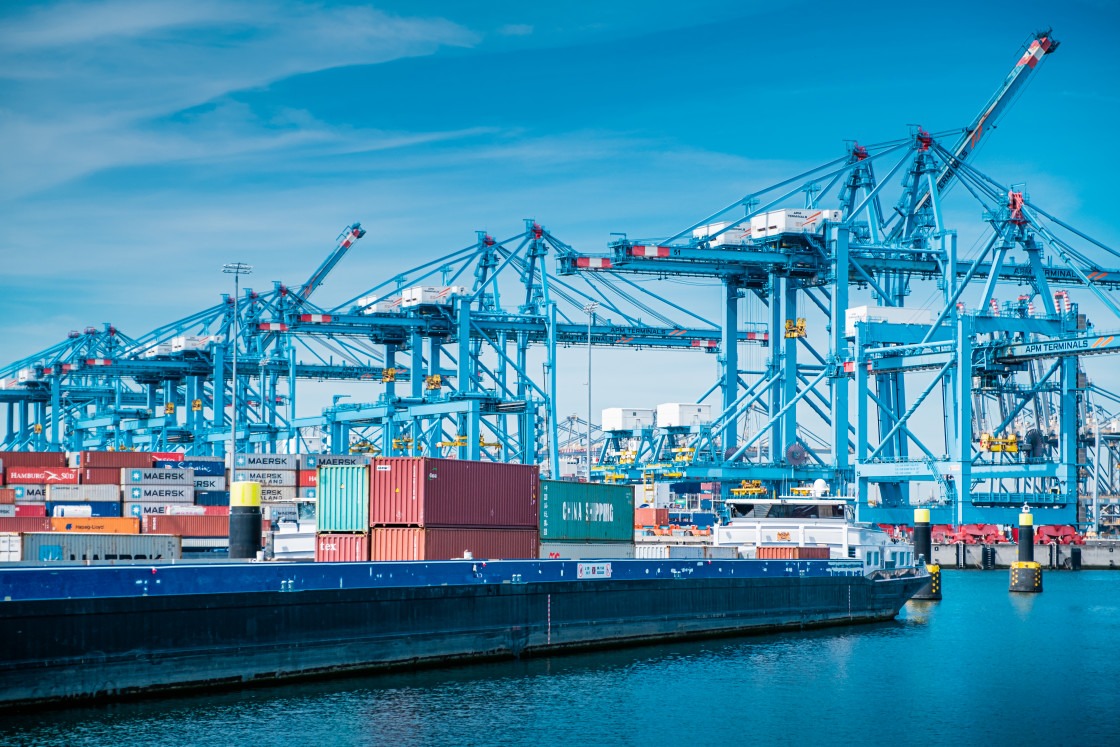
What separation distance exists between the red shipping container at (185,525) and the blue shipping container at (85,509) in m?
1.94

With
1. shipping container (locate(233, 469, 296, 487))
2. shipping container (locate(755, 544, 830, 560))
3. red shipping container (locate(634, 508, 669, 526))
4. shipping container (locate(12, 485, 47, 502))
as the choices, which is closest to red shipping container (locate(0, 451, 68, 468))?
shipping container (locate(12, 485, 47, 502))

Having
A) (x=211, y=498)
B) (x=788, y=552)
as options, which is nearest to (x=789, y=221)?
(x=788, y=552)

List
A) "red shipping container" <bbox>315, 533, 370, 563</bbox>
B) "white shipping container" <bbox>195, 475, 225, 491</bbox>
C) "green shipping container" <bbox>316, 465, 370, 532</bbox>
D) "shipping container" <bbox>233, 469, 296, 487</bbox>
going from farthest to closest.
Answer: "shipping container" <bbox>233, 469, 296, 487</bbox>
"white shipping container" <bbox>195, 475, 225, 491</bbox>
"green shipping container" <bbox>316, 465, 370, 532</bbox>
"red shipping container" <bbox>315, 533, 370, 563</bbox>

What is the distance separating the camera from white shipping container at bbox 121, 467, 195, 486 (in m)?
52.8

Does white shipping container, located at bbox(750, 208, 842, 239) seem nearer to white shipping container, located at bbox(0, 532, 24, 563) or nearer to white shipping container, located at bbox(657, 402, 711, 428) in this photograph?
white shipping container, located at bbox(657, 402, 711, 428)

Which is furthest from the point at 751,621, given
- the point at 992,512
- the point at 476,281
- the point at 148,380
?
the point at 148,380

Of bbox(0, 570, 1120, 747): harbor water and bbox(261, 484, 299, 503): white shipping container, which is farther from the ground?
bbox(261, 484, 299, 503): white shipping container

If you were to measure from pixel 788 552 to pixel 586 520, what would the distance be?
1081 centimetres

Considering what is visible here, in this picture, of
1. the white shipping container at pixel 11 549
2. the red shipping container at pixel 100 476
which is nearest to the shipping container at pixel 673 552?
the white shipping container at pixel 11 549

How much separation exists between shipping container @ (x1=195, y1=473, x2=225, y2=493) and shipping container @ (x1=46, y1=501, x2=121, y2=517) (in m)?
11.0

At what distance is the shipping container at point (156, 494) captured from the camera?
173 ft

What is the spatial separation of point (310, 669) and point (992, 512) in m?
61.5

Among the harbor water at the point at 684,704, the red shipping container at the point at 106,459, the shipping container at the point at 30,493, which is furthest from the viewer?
the red shipping container at the point at 106,459

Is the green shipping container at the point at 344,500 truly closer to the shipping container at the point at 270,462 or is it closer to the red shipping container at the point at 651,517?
the shipping container at the point at 270,462
